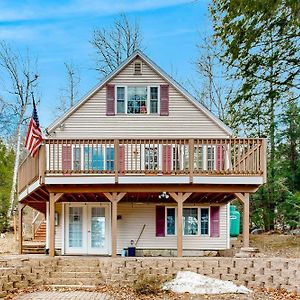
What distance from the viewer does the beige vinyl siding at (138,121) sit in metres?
18.0

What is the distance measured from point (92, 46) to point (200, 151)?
17.4m

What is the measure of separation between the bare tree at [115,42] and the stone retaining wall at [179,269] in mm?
18521

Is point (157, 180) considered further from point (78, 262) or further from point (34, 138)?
point (34, 138)

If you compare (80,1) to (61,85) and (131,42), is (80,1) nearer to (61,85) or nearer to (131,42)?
(131,42)

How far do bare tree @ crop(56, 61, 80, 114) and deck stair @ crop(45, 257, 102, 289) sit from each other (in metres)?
21.1

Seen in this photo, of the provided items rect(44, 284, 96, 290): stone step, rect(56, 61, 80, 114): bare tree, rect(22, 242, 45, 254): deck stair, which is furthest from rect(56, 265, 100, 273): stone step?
rect(56, 61, 80, 114): bare tree

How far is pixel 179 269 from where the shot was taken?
12930 millimetres

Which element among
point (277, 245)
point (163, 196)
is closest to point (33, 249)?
point (163, 196)

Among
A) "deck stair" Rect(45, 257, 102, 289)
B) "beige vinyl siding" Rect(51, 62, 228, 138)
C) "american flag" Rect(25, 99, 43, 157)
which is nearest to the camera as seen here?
"deck stair" Rect(45, 257, 102, 289)

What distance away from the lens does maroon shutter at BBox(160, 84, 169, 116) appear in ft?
59.1

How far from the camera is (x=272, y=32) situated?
45.5 ft

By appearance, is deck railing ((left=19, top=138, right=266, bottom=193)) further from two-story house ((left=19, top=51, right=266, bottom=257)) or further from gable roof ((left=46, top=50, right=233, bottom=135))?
gable roof ((left=46, top=50, right=233, bottom=135))

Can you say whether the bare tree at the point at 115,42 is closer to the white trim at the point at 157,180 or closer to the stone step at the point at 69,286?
the white trim at the point at 157,180

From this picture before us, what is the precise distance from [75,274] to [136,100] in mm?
7389
